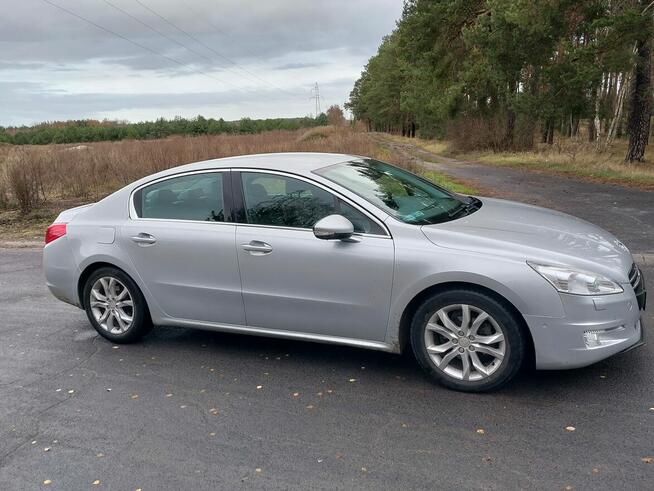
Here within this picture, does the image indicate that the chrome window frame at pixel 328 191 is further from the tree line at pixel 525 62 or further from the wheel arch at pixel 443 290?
the tree line at pixel 525 62

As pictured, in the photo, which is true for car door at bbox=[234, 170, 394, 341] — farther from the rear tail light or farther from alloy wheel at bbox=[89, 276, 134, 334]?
the rear tail light

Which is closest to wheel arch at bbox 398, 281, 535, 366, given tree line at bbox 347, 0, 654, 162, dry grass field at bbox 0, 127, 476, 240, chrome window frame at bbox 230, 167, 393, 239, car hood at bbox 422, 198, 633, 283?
car hood at bbox 422, 198, 633, 283

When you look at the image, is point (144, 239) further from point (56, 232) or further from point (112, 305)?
point (56, 232)

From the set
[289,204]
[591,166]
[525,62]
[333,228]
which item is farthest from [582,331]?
[525,62]

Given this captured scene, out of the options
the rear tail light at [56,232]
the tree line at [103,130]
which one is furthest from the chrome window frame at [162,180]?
the tree line at [103,130]

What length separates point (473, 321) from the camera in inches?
151

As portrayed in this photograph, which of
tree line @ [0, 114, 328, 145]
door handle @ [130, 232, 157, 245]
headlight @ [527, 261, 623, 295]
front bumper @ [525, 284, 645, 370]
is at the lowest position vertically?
tree line @ [0, 114, 328, 145]

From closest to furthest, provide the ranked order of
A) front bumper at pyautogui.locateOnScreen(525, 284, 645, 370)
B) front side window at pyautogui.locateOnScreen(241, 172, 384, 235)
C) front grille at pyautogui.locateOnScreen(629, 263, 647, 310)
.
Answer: front bumper at pyautogui.locateOnScreen(525, 284, 645, 370) → front grille at pyautogui.locateOnScreen(629, 263, 647, 310) → front side window at pyautogui.locateOnScreen(241, 172, 384, 235)

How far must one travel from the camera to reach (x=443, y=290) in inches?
154

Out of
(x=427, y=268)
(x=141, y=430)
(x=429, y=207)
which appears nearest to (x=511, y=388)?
(x=427, y=268)

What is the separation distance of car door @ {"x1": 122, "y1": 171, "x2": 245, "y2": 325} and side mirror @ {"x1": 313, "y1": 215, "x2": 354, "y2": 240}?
803 millimetres

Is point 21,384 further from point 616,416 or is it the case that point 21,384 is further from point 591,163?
point 591,163

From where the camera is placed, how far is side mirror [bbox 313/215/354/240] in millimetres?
4039

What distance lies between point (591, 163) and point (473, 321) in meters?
18.9
